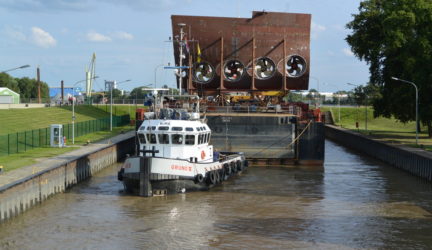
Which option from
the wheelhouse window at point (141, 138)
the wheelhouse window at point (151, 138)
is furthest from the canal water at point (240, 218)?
the wheelhouse window at point (151, 138)

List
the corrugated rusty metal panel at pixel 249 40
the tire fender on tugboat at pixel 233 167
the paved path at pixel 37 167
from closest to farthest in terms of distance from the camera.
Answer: the paved path at pixel 37 167
the tire fender on tugboat at pixel 233 167
the corrugated rusty metal panel at pixel 249 40

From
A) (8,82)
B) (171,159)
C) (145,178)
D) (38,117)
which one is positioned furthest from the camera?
(8,82)

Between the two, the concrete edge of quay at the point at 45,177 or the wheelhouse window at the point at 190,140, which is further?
the wheelhouse window at the point at 190,140

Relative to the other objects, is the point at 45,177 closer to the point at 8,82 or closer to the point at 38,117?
the point at 38,117

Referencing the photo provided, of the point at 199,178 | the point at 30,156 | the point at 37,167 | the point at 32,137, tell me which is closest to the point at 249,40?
the point at 32,137

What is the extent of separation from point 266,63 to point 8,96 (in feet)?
228

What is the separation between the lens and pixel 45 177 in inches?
1297

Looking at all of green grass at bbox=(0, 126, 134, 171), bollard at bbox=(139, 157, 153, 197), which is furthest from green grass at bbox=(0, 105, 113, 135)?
bollard at bbox=(139, 157, 153, 197)

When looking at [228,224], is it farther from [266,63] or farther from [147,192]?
[266,63]

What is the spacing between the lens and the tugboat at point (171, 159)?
3397 centimetres

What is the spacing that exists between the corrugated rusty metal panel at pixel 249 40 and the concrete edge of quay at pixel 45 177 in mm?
13576

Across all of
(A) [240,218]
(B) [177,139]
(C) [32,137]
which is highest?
(B) [177,139]

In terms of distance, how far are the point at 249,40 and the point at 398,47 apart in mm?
15768

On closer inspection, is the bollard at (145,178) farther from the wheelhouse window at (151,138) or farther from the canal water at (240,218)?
the wheelhouse window at (151,138)
